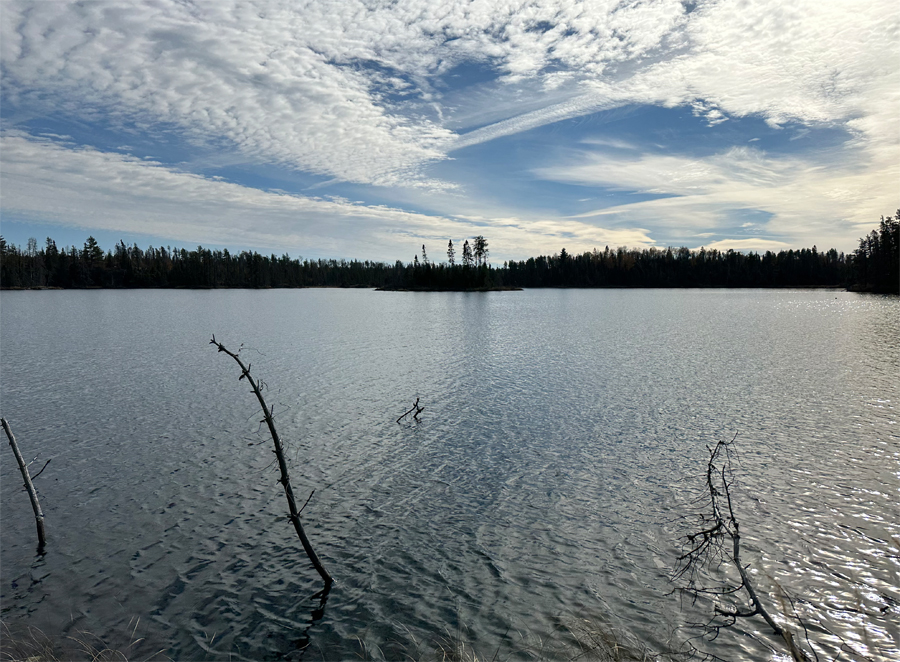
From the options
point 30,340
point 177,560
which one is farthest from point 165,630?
point 30,340

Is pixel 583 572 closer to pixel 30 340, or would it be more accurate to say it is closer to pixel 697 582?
pixel 697 582

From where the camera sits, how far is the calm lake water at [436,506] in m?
8.60

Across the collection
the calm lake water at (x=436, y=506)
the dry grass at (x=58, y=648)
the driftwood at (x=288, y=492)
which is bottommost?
the dry grass at (x=58, y=648)

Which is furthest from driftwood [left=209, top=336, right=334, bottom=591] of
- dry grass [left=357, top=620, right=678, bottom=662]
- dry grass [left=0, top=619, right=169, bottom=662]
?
dry grass [left=0, top=619, right=169, bottom=662]

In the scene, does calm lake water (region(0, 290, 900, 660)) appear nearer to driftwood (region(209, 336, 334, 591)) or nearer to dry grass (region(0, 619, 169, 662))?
dry grass (region(0, 619, 169, 662))

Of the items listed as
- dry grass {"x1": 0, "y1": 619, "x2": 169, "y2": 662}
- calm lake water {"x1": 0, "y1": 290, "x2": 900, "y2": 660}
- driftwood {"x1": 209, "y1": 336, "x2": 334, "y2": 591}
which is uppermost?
driftwood {"x1": 209, "y1": 336, "x2": 334, "y2": 591}

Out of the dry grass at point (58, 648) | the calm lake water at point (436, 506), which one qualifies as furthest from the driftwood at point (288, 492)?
the dry grass at point (58, 648)

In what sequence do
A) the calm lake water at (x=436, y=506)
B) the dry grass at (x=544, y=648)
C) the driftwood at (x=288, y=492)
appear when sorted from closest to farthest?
the dry grass at (x=544, y=648), the driftwood at (x=288, y=492), the calm lake water at (x=436, y=506)

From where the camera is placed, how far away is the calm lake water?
339 inches

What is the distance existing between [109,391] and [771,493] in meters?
29.7

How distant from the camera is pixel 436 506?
1288 cm

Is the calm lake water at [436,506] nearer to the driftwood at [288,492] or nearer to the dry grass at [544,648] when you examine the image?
the dry grass at [544,648]

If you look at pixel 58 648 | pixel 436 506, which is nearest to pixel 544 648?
pixel 436 506

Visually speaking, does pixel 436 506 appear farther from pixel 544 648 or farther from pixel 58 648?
pixel 58 648
